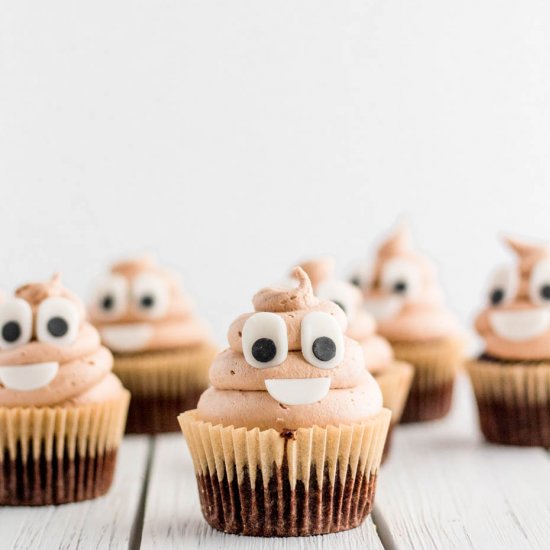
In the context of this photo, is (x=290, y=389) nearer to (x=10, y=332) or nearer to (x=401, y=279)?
(x=10, y=332)

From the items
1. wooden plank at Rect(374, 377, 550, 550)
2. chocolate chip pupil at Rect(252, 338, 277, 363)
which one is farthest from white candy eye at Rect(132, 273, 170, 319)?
chocolate chip pupil at Rect(252, 338, 277, 363)

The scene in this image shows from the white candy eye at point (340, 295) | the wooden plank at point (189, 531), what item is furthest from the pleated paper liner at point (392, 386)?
the wooden plank at point (189, 531)

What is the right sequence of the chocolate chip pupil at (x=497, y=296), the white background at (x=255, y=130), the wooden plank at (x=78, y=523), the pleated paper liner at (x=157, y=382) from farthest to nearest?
the white background at (x=255, y=130) < the pleated paper liner at (x=157, y=382) < the chocolate chip pupil at (x=497, y=296) < the wooden plank at (x=78, y=523)

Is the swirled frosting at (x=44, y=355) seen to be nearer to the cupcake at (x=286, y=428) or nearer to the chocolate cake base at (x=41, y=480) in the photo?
the chocolate cake base at (x=41, y=480)

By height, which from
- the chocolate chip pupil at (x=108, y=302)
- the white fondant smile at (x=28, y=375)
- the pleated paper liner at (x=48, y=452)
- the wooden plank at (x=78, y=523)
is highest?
the white fondant smile at (x=28, y=375)

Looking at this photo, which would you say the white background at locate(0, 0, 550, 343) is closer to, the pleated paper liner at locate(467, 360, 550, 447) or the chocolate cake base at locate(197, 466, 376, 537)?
the pleated paper liner at locate(467, 360, 550, 447)

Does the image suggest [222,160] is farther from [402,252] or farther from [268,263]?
[402,252]

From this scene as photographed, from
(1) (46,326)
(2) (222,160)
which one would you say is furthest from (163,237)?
(1) (46,326)
